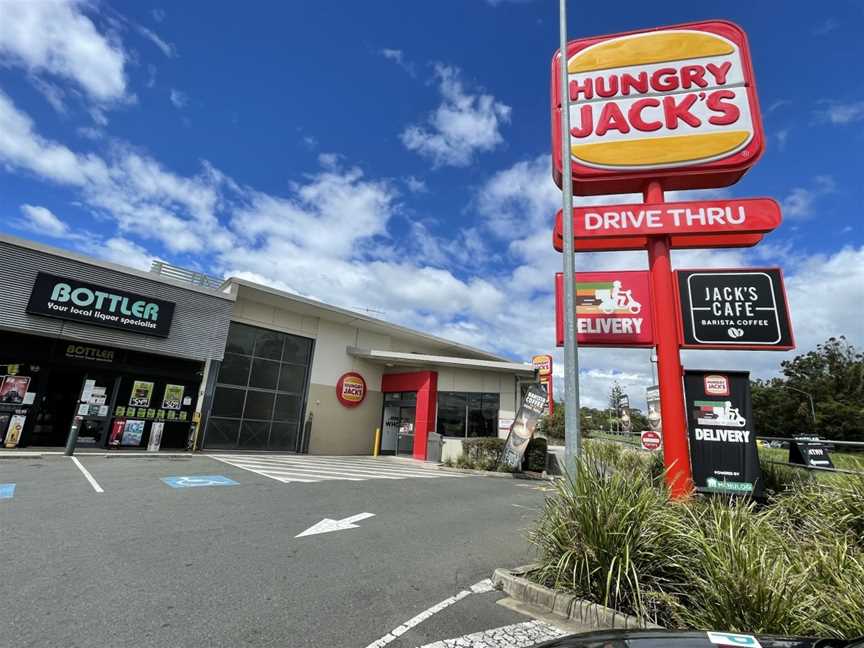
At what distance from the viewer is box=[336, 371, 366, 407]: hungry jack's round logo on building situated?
21.0 metres

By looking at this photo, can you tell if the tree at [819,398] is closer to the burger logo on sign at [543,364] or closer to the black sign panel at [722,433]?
the burger logo on sign at [543,364]

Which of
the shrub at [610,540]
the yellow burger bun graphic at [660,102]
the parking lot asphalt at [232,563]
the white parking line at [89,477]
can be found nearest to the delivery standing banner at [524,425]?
the parking lot asphalt at [232,563]

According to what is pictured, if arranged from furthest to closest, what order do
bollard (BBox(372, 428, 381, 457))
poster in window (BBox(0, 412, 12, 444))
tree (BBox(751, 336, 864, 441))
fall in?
tree (BBox(751, 336, 864, 441))
bollard (BBox(372, 428, 381, 457))
poster in window (BBox(0, 412, 12, 444))

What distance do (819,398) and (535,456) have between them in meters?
66.1

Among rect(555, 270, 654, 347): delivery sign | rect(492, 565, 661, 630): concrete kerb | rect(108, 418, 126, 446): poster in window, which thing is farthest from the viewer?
rect(108, 418, 126, 446): poster in window

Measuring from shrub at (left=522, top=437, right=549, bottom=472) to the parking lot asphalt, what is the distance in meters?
8.73

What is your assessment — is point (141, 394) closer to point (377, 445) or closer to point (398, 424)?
point (377, 445)

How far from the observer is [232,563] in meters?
4.78

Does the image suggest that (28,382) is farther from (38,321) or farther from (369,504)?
(369,504)

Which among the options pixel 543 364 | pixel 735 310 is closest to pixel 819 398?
pixel 543 364

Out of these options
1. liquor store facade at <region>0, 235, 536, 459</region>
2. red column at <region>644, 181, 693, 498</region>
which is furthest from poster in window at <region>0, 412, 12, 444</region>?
red column at <region>644, 181, 693, 498</region>

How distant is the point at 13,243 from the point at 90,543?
1198cm

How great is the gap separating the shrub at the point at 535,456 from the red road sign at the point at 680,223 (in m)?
11.6

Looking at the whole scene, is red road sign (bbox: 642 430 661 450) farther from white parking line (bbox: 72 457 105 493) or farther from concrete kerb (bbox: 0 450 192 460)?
concrete kerb (bbox: 0 450 192 460)
